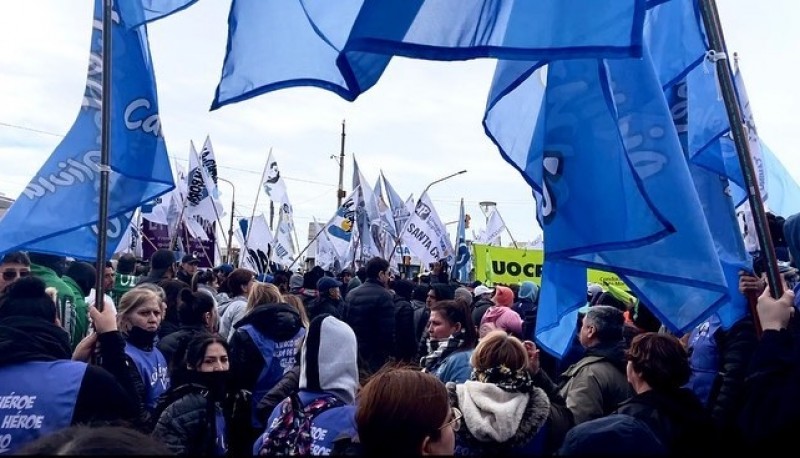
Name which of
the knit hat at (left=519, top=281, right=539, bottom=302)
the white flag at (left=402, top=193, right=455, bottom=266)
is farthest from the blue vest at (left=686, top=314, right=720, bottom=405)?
the white flag at (left=402, top=193, right=455, bottom=266)

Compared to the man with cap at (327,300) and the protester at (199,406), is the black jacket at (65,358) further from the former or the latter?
the man with cap at (327,300)

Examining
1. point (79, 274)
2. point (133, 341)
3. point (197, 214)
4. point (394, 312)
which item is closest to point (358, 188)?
point (197, 214)

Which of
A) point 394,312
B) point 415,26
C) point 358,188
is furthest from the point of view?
point 358,188

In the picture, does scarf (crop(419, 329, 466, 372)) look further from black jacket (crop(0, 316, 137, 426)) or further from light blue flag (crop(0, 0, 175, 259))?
black jacket (crop(0, 316, 137, 426))

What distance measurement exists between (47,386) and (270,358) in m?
2.25

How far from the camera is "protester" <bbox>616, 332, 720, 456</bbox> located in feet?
10.3

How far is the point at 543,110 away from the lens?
11.8 feet

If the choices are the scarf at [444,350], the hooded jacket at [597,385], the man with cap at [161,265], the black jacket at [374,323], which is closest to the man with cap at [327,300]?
the black jacket at [374,323]

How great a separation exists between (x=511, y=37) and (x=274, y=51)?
4.02 feet

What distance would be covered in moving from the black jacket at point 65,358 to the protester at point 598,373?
2.35m

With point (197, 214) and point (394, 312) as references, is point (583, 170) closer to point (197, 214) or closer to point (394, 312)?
point (394, 312)

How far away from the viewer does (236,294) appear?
762 cm

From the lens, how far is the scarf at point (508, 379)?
136 inches

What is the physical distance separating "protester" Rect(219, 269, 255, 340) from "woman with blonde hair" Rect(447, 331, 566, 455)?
352 cm
